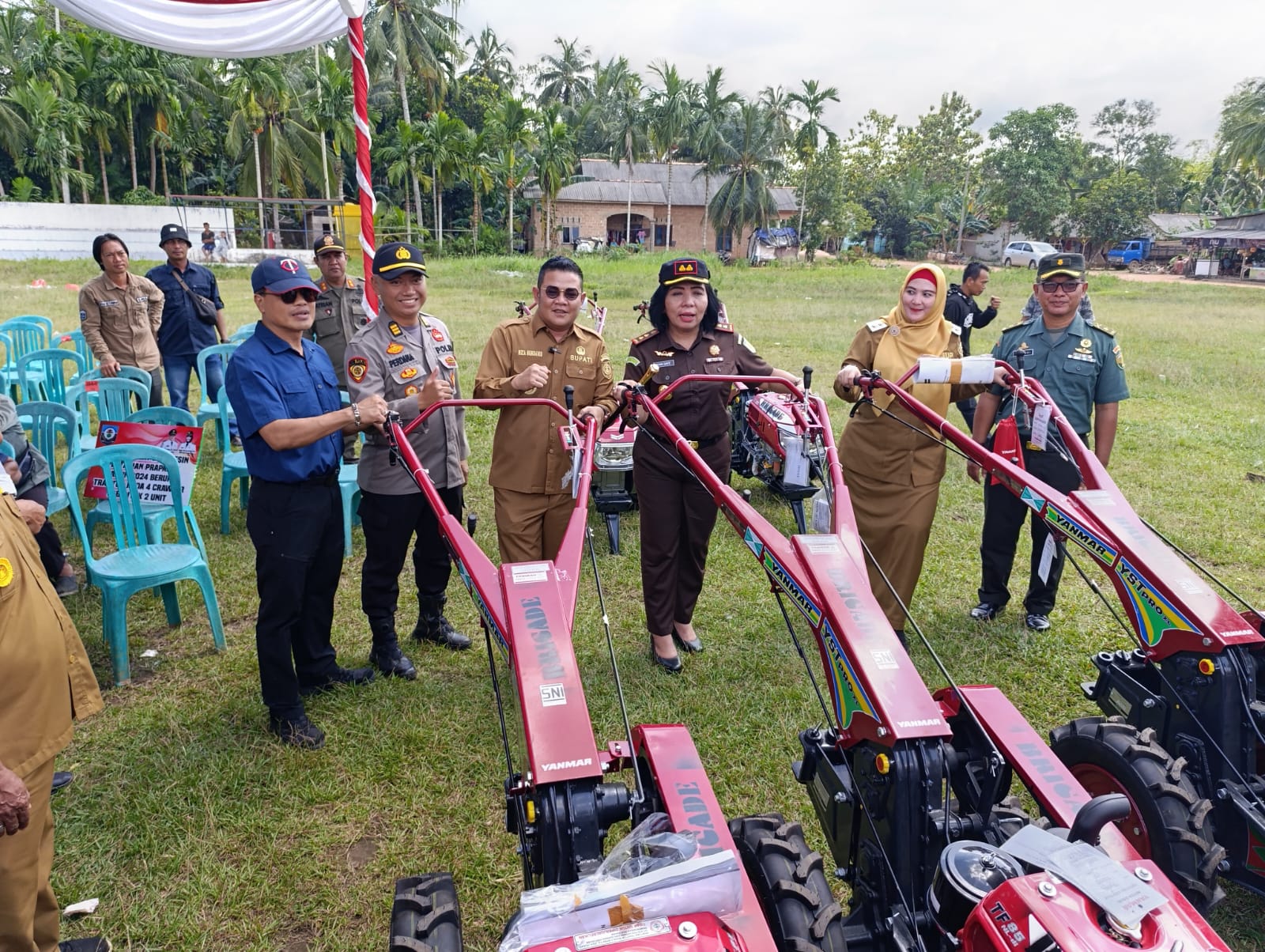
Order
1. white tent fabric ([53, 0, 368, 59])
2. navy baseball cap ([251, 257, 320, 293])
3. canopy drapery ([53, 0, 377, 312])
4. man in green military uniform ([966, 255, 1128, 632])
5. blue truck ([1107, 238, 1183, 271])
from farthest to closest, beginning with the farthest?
blue truck ([1107, 238, 1183, 271]) < white tent fabric ([53, 0, 368, 59]) < canopy drapery ([53, 0, 377, 312]) < man in green military uniform ([966, 255, 1128, 632]) < navy baseball cap ([251, 257, 320, 293])

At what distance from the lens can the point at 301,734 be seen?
12.0 feet

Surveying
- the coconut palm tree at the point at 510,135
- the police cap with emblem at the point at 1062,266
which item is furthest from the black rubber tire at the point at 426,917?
the coconut palm tree at the point at 510,135

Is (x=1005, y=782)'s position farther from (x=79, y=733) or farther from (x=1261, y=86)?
(x=1261, y=86)

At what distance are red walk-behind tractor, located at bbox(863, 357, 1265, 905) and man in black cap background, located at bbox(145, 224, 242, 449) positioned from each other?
708cm

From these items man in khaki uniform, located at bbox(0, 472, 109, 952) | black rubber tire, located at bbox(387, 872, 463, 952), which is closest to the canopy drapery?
man in khaki uniform, located at bbox(0, 472, 109, 952)

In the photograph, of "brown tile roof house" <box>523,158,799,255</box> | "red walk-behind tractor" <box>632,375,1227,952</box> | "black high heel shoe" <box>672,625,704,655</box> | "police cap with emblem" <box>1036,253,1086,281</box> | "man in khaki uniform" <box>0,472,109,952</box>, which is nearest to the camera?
"red walk-behind tractor" <box>632,375,1227,952</box>

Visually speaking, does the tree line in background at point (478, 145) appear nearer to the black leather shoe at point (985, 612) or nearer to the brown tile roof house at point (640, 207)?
the brown tile roof house at point (640, 207)

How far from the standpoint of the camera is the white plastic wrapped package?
1686 mm

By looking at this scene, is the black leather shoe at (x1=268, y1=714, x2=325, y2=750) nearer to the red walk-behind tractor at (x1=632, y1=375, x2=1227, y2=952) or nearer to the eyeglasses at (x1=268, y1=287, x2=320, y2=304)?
the eyeglasses at (x1=268, y1=287, x2=320, y2=304)

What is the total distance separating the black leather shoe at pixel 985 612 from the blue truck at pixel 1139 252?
161 feet

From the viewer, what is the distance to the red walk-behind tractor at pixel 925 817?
1.67 m

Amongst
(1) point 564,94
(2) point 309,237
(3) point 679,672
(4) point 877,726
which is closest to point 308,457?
(3) point 679,672

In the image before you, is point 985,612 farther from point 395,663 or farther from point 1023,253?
point 1023,253

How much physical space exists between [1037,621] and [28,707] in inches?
190
